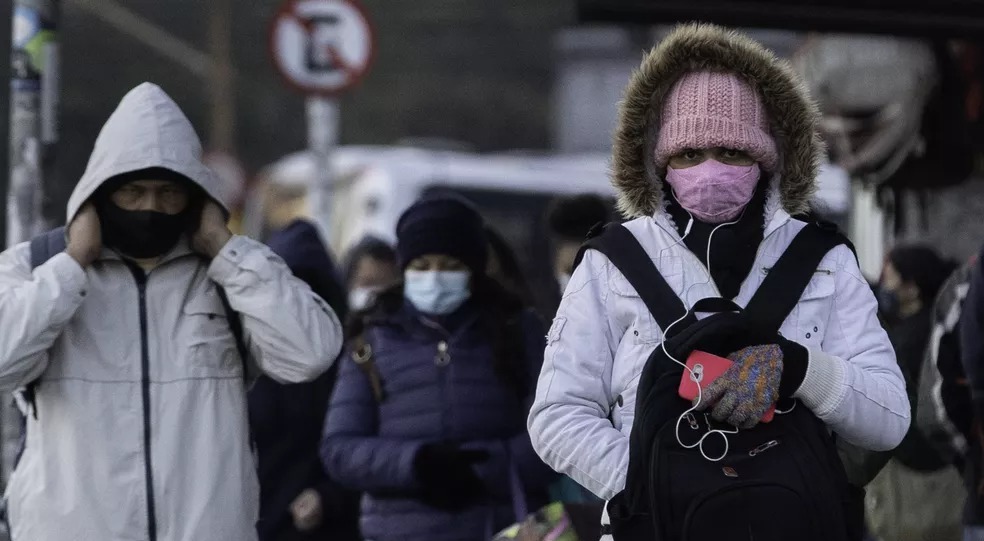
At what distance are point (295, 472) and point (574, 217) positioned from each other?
165 centimetres

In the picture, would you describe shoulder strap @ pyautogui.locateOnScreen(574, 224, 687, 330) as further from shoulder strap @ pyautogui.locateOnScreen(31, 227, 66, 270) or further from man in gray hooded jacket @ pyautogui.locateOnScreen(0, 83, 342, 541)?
shoulder strap @ pyautogui.locateOnScreen(31, 227, 66, 270)

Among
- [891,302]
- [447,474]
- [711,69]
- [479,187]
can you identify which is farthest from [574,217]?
[479,187]

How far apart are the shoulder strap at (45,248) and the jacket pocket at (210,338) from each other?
361mm

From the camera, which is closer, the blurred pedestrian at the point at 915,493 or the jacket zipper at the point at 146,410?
the jacket zipper at the point at 146,410

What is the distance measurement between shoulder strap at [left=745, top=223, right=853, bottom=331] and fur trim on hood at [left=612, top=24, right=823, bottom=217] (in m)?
0.17

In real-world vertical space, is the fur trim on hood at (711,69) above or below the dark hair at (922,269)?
above

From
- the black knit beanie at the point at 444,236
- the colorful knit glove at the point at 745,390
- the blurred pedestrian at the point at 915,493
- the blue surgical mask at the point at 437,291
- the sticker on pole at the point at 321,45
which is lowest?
the blurred pedestrian at the point at 915,493

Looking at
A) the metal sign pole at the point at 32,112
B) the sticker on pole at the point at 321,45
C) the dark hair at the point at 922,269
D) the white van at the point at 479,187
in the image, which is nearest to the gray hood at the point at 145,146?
the metal sign pole at the point at 32,112

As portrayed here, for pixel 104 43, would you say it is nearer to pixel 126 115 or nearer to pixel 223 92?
pixel 223 92

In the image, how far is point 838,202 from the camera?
19750 mm

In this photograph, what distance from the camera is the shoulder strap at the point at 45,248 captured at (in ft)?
15.3

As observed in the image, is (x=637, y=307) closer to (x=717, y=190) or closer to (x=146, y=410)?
(x=717, y=190)

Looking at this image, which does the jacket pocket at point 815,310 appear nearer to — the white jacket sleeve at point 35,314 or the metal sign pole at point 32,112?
the white jacket sleeve at point 35,314

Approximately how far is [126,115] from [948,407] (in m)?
2.98
